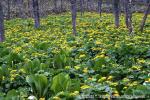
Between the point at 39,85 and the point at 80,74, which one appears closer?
the point at 39,85

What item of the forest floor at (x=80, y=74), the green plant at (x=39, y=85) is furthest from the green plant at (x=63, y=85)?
the green plant at (x=39, y=85)

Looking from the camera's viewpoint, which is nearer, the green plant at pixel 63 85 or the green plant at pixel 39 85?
the green plant at pixel 63 85

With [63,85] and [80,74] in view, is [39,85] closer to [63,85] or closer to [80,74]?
[63,85]

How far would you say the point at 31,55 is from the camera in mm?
12188

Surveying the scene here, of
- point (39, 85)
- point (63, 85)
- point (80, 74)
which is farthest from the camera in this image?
point (80, 74)

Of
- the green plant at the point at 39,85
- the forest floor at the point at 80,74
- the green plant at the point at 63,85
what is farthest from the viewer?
the green plant at the point at 39,85

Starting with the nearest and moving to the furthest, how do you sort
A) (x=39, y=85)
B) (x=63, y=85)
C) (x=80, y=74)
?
(x=63, y=85) < (x=39, y=85) < (x=80, y=74)

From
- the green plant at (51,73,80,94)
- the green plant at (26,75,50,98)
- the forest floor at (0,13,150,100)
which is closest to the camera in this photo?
the forest floor at (0,13,150,100)

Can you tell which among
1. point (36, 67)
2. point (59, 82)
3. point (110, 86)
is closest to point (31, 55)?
point (36, 67)

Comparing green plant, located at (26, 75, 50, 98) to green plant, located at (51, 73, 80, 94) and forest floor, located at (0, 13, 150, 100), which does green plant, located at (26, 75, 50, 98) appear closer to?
forest floor, located at (0, 13, 150, 100)

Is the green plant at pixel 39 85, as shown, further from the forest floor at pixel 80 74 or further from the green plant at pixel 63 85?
the green plant at pixel 63 85

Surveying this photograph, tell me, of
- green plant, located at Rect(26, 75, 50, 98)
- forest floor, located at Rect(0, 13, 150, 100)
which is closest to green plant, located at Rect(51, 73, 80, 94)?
forest floor, located at Rect(0, 13, 150, 100)

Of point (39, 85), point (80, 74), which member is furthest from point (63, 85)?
point (80, 74)

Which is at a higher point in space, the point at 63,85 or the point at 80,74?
the point at 63,85
